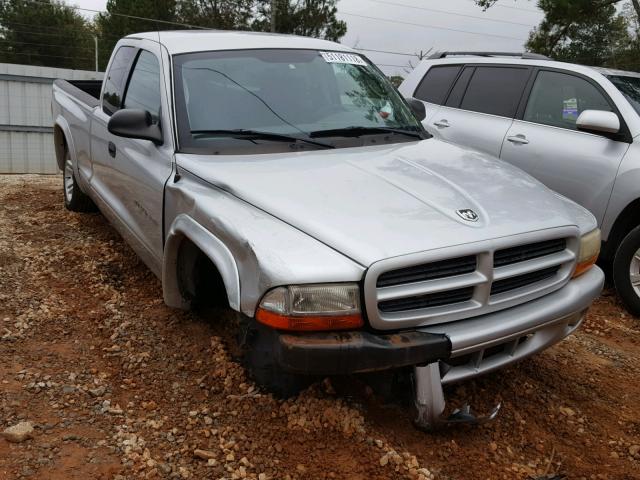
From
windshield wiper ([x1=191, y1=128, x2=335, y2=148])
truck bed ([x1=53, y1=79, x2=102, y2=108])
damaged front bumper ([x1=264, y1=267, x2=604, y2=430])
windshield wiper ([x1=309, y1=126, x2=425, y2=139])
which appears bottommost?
damaged front bumper ([x1=264, y1=267, x2=604, y2=430])

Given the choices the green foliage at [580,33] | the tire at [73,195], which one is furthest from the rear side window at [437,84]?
the green foliage at [580,33]

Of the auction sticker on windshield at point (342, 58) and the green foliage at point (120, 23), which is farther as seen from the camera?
the green foliage at point (120, 23)

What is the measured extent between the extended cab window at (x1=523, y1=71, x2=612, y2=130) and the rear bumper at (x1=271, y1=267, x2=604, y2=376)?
266cm

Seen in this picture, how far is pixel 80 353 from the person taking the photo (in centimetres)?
359

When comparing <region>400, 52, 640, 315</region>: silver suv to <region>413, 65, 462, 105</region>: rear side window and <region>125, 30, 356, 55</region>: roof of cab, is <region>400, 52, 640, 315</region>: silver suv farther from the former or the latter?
<region>125, 30, 356, 55</region>: roof of cab

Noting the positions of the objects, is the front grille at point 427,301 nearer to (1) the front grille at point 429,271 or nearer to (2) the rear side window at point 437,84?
(1) the front grille at point 429,271

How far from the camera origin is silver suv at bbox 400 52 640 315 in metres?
4.82

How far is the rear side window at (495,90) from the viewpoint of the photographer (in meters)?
5.89

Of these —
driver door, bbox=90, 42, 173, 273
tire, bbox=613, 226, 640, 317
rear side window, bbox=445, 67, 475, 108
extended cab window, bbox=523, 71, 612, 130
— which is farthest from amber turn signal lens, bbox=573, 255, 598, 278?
rear side window, bbox=445, 67, 475, 108

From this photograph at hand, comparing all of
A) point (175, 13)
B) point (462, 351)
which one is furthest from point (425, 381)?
point (175, 13)

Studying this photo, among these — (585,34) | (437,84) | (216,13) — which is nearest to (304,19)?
(216,13)

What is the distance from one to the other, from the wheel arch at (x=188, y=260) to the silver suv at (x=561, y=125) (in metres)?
2.03

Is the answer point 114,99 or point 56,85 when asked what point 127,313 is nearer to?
point 114,99

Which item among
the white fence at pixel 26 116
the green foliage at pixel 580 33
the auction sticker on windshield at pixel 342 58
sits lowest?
the white fence at pixel 26 116
